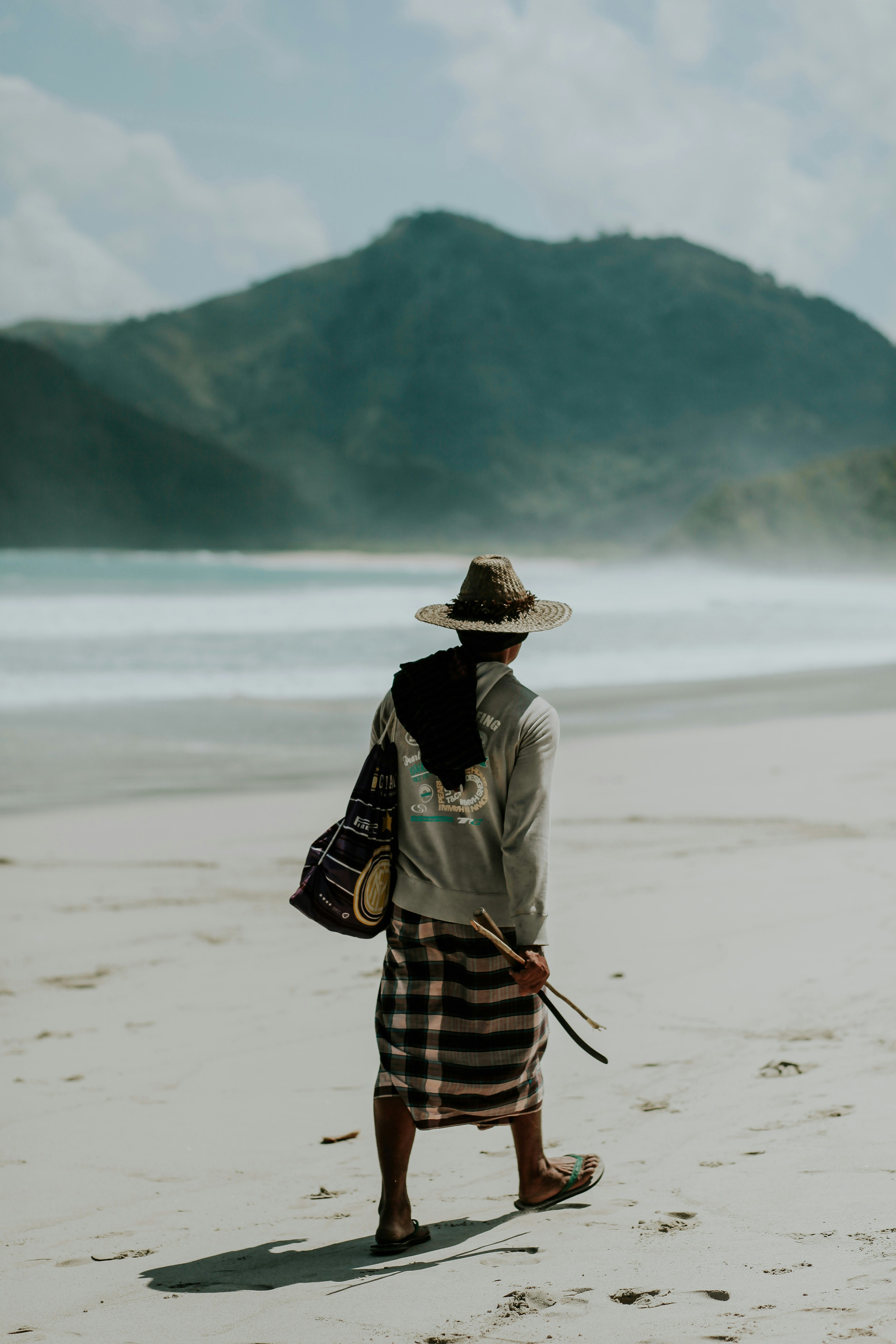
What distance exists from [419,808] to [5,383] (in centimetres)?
20042

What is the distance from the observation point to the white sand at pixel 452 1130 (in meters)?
2.38

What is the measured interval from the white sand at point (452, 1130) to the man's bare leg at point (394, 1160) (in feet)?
0.34

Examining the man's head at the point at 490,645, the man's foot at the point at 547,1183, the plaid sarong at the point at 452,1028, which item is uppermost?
the man's head at the point at 490,645

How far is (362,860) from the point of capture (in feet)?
8.80

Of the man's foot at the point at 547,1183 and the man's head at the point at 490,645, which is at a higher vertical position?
the man's head at the point at 490,645

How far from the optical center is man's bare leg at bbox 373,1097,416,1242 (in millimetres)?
2684

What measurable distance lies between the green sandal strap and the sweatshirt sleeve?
0.67 metres

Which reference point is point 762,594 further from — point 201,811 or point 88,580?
point 201,811

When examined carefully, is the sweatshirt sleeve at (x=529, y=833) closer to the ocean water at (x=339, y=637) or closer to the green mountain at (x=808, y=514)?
the ocean water at (x=339, y=637)

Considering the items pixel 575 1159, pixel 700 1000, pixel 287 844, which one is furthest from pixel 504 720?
pixel 287 844

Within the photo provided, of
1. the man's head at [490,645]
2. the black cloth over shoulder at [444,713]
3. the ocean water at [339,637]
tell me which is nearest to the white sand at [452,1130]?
the black cloth over shoulder at [444,713]

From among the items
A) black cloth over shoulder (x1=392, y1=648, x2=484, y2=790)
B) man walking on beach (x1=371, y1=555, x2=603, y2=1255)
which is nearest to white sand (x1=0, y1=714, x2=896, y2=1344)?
man walking on beach (x1=371, y1=555, x2=603, y2=1255)

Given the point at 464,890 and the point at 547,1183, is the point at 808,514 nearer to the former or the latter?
the point at 547,1183

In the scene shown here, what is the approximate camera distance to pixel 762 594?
140ft
